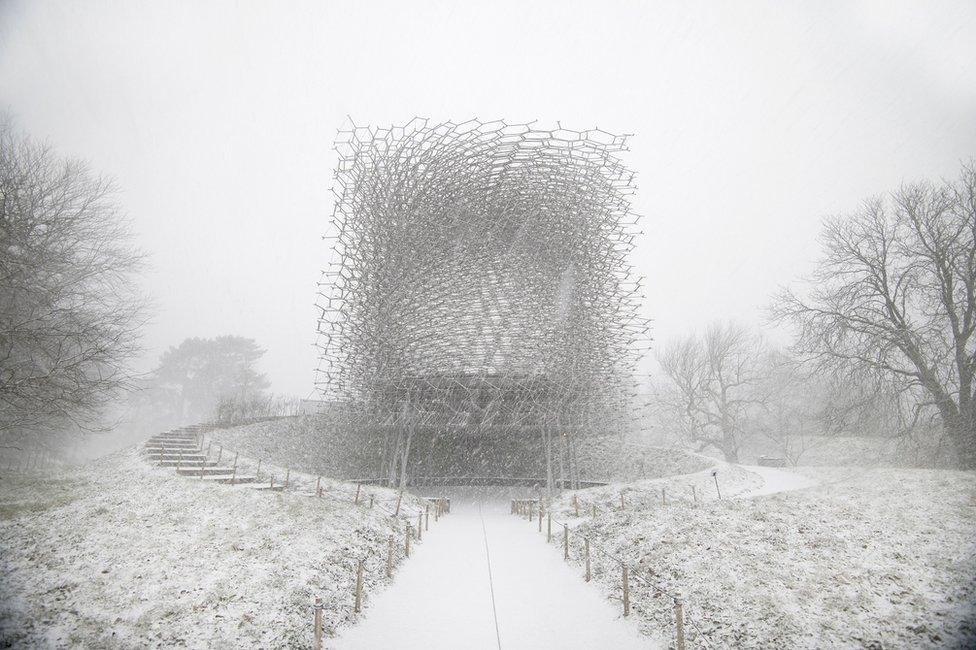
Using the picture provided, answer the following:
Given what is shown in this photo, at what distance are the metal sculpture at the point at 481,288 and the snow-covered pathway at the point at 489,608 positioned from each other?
11.2 meters

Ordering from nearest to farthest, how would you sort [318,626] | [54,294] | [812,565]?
1. [318,626]
2. [812,565]
3. [54,294]

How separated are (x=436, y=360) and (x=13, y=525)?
1551cm

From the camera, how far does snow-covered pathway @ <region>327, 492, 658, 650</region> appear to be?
A: 661 centimetres

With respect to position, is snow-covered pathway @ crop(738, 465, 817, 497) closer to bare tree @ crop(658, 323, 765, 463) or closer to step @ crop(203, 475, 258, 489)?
bare tree @ crop(658, 323, 765, 463)

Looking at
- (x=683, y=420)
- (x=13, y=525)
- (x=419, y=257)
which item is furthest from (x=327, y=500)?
(x=683, y=420)

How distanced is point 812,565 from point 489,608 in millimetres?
5880

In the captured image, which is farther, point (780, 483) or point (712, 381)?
point (712, 381)

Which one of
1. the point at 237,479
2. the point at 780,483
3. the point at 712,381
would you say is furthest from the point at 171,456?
the point at 712,381

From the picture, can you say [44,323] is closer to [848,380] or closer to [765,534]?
[765,534]

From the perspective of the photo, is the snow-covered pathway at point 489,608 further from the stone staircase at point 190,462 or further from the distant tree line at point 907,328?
the distant tree line at point 907,328

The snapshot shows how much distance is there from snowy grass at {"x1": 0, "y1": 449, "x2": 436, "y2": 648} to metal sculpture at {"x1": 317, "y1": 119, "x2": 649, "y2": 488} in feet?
36.7

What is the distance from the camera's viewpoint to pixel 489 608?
7.84 metres

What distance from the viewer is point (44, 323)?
11766 millimetres

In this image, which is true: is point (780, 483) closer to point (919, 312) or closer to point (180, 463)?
point (919, 312)
